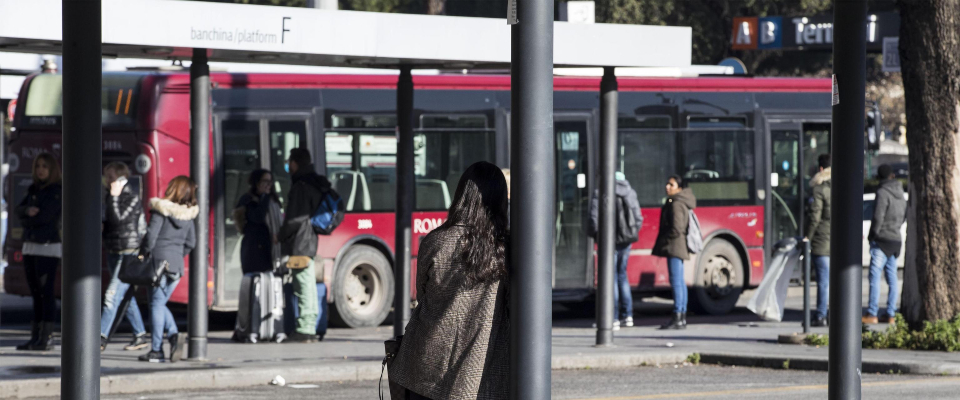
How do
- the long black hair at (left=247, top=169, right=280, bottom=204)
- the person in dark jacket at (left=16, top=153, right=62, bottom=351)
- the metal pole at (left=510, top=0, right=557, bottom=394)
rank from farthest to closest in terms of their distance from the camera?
the long black hair at (left=247, top=169, right=280, bottom=204) < the person in dark jacket at (left=16, top=153, right=62, bottom=351) < the metal pole at (left=510, top=0, right=557, bottom=394)

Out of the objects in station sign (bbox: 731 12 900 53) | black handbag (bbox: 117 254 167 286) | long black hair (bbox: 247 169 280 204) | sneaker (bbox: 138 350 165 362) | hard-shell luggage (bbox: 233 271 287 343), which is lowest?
sneaker (bbox: 138 350 165 362)

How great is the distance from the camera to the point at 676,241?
14.0m

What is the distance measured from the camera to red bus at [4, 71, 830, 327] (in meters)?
13.5

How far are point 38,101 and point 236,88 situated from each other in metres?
2.12

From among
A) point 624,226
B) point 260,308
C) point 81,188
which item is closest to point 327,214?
point 260,308

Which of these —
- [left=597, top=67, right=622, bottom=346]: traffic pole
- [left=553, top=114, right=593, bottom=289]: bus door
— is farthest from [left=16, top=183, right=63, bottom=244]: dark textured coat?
[left=553, top=114, right=593, bottom=289]: bus door

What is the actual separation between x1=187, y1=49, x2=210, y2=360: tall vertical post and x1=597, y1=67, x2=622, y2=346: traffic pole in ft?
10.9

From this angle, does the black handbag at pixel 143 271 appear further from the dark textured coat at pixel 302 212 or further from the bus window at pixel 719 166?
the bus window at pixel 719 166

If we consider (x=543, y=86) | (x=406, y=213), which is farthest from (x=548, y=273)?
(x=406, y=213)

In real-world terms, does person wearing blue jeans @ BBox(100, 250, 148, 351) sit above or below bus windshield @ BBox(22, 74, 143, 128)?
below

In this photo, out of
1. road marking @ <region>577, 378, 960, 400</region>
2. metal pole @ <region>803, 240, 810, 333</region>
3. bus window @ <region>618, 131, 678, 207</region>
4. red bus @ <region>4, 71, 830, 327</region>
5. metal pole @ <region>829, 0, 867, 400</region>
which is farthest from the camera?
bus window @ <region>618, 131, 678, 207</region>

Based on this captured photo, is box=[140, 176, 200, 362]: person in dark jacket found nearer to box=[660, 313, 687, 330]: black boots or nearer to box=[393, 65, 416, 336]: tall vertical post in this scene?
box=[393, 65, 416, 336]: tall vertical post

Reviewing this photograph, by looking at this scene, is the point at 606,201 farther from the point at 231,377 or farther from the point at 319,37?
the point at 231,377

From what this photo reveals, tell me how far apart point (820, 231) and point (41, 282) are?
7.82 meters
